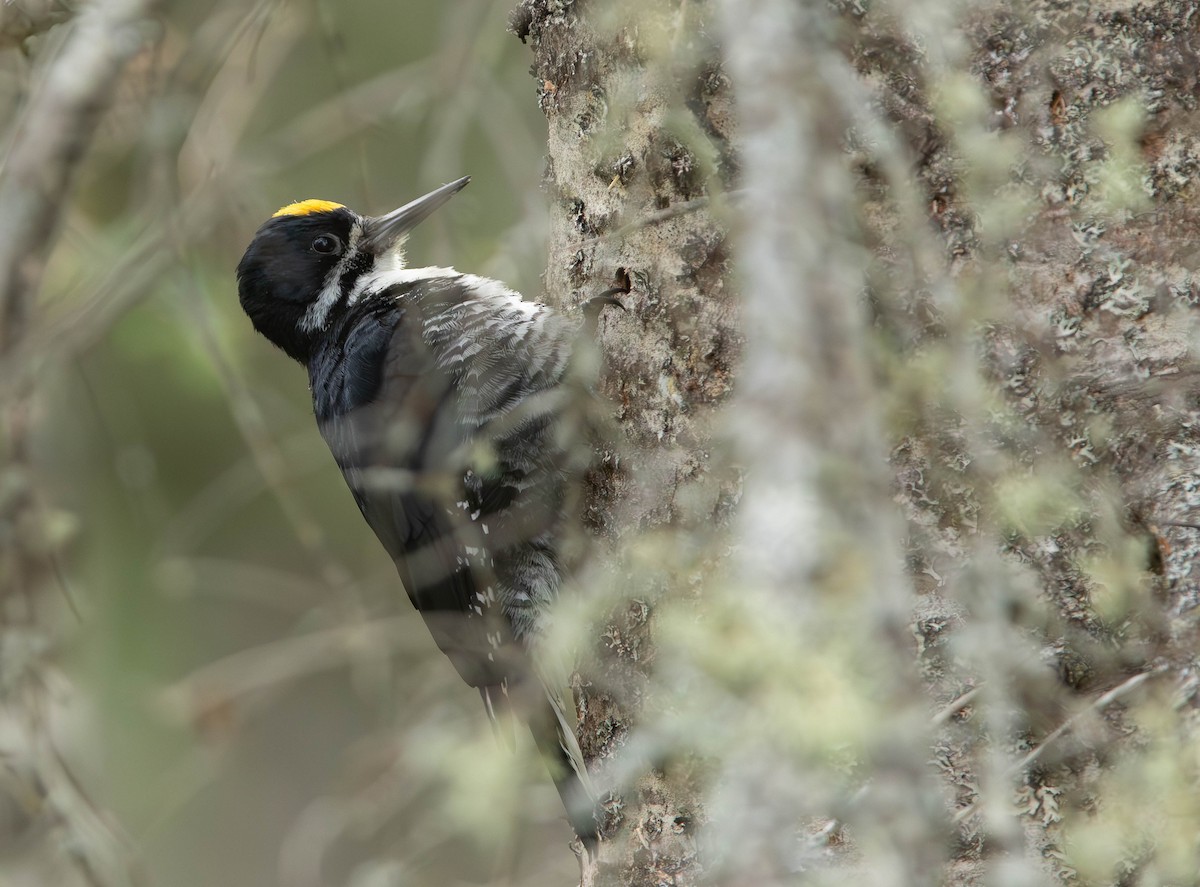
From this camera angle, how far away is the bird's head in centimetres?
317

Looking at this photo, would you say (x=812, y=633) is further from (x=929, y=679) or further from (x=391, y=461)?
(x=391, y=461)

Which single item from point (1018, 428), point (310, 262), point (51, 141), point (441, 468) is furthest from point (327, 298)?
point (1018, 428)

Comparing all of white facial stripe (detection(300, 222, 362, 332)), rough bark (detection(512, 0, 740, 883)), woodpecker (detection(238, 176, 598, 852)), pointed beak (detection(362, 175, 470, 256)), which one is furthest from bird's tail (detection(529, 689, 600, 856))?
pointed beak (detection(362, 175, 470, 256))

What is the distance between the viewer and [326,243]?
3254 mm

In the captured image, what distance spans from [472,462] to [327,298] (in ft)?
2.81

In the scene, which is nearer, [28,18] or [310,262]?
[28,18]

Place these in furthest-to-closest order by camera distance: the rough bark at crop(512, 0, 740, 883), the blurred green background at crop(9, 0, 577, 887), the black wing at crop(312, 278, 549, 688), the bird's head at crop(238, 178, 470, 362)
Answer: the bird's head at crop(238, 178, 470, 362) < the black wing at crop(312, 278, 549, 688) < the blurred green background at crop(9, 0, 577, 887) < the rough bark at crop(512, 0, 740, 883)

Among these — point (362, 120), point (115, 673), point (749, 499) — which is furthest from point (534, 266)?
point (115, 673)

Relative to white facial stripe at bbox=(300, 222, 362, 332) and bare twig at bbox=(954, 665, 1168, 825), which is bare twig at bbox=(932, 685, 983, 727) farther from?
white facial stripe at bbox=(300, 222, 362, 332)

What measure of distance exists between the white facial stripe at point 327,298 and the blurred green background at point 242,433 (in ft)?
0.67

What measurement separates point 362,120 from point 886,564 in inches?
80.7

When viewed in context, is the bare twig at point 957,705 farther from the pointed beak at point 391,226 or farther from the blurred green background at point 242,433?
the pointed beak at point 391,226

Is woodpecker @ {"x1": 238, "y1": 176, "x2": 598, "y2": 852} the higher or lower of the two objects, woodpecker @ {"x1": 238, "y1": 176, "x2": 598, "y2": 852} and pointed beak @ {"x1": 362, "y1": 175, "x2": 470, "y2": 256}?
the lower

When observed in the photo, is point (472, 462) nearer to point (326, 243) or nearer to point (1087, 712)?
point (326, 243)
